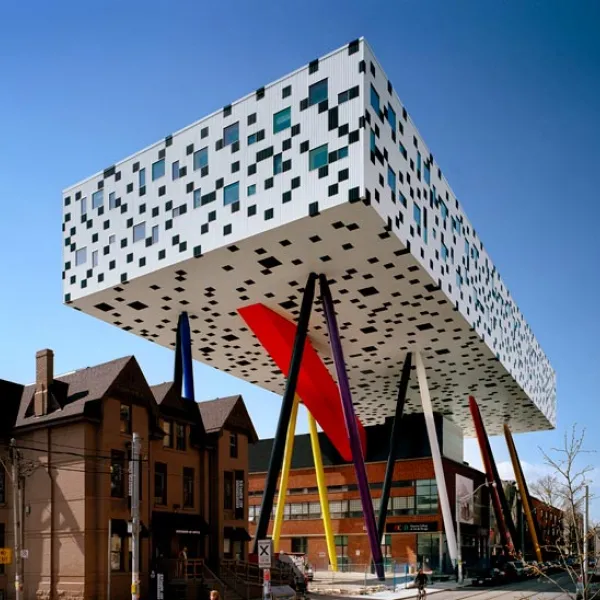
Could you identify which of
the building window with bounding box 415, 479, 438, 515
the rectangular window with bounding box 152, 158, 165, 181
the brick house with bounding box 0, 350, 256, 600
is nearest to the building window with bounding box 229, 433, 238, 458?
the brick house with bounding box 0, 350, 256, 600

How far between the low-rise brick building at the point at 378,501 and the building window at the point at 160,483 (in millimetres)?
39594

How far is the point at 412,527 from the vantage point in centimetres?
7806

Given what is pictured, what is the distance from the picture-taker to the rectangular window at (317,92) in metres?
43.3

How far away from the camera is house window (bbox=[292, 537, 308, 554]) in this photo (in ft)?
270

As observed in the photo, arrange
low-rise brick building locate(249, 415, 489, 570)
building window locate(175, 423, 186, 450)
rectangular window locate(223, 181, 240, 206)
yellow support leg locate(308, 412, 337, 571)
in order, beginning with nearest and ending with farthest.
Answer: building window locate(175, 423, 186, 450) < rectangular window locate(223, 181, 240, 206) < yellow support leg locate(308, 412, 337, 571) < low-rise brick building locate(249, 415, 489, 570)

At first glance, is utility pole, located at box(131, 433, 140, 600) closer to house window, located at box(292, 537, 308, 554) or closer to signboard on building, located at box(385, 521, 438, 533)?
signboard on building, located at box(385, 521, 438, 533)

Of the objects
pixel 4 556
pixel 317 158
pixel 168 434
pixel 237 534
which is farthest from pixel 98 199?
pixel 4 556

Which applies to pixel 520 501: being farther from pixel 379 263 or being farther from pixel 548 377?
pixel 379 263

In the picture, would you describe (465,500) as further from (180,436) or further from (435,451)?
(180,436)

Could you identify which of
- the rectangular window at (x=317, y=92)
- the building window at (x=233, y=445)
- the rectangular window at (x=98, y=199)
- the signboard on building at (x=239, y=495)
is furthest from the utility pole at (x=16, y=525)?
the rectangular window at (x=317, y=92)


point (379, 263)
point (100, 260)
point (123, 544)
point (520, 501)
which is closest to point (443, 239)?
point (379, 263)

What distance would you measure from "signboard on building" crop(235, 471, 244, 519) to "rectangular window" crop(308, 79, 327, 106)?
22417 mm

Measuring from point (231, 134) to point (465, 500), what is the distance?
52716 mm

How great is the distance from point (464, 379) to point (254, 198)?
126 feet
